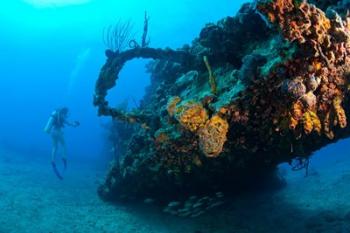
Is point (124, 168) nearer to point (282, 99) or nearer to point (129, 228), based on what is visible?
point (129, 228)

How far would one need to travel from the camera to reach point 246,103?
558 cm

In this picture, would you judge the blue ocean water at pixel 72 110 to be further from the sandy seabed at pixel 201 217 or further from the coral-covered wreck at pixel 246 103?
the coral-covered wreck at pixel 246 103

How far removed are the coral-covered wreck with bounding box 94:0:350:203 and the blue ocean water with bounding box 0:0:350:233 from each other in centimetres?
142

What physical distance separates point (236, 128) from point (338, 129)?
2246mm

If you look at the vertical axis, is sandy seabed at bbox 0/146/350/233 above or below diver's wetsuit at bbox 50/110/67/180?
below

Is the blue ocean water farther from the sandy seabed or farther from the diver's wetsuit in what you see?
the diver's wetsuit

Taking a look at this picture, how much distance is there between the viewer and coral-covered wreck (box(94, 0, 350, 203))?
176 inches

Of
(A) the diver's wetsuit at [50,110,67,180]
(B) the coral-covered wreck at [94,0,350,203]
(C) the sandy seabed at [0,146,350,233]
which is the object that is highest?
(A) the diver's wetsuit at [50,110,67,180]

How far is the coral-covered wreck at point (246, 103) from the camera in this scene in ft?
14.6

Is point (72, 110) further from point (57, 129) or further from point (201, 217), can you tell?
point (201, 217)

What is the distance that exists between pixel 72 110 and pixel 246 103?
98537mm

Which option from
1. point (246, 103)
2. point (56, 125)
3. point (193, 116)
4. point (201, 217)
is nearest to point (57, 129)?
point (56, 125)

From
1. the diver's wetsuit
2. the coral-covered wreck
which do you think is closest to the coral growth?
the coral-covered wreck

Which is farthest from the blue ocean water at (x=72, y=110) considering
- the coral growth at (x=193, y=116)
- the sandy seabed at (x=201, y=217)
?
the coral growth at (x=193, y=116)
